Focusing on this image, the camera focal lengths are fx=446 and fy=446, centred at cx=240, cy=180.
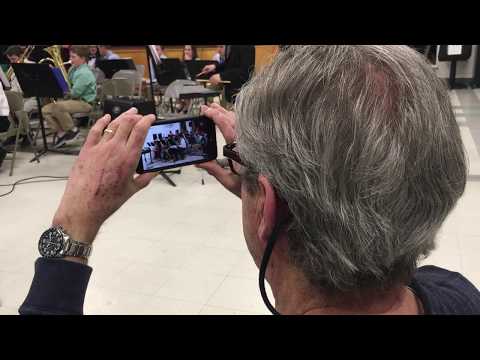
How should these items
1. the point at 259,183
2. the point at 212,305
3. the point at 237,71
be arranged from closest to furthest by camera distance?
the point at 259,183 < the point at 212,305 < the point at 237,71

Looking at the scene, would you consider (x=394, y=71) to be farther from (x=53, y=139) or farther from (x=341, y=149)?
(x=53, y=139)

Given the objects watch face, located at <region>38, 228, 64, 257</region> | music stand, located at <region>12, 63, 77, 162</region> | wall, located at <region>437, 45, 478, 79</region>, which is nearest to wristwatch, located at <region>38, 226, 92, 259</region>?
watch face, located at <region>38, 228, 64, 257</region>

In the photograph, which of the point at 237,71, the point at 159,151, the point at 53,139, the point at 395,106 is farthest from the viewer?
the point at 53,139

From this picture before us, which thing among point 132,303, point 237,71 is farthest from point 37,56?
point 132,303

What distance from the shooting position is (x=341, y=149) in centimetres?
51

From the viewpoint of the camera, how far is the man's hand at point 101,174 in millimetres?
782

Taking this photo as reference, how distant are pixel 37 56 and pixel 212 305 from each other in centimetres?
517

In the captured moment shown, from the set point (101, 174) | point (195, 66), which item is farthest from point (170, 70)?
point (101, 174)

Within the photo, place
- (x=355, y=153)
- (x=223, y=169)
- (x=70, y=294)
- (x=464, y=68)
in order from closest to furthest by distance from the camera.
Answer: (x=355, y=153), (x=70, y=294), (x=223, y=169), (x=464, y=68)

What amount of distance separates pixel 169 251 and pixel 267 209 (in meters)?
2.14

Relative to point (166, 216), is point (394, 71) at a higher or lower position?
higher

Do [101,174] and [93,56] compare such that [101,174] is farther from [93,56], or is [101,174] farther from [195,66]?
[93,56]

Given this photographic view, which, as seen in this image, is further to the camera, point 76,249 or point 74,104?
point 74,104

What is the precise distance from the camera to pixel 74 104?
17.0 feet
